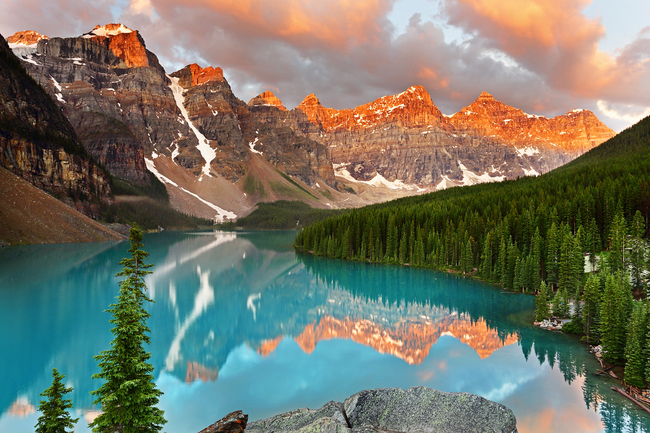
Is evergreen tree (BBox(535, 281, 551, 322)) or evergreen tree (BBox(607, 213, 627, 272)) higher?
evergreen tree (BBox(607, 213, 627, 272))

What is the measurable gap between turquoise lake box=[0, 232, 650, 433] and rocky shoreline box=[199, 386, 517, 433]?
20.9 ft

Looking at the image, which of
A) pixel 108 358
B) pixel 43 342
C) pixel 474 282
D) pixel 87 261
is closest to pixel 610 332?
pixel 108 358

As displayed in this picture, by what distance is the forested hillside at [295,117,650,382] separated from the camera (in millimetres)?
39906

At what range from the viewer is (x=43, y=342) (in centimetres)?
2997

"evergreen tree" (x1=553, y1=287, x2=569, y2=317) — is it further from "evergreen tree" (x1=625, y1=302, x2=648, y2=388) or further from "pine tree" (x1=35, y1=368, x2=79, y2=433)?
"pine tree" (x1=35, y1=368, x2=79, y2=433)

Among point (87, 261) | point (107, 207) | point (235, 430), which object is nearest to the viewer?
point (235, 430)

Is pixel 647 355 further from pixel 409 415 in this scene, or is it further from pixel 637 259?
pixel 637 259

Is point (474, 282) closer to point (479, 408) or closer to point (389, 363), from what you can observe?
point (389, 363)

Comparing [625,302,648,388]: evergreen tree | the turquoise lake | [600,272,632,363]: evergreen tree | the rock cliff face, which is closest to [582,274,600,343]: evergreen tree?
the turquoise lake

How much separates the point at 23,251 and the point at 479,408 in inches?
4347

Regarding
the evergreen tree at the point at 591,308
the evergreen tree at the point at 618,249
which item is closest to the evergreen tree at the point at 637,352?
the evergreen tree at the point at 591,308

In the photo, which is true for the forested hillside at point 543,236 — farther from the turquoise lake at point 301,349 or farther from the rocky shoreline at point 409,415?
the rocky shoreline at point 409,415

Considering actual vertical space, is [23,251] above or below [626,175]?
below

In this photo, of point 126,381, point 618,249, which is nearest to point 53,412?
point 126,381
